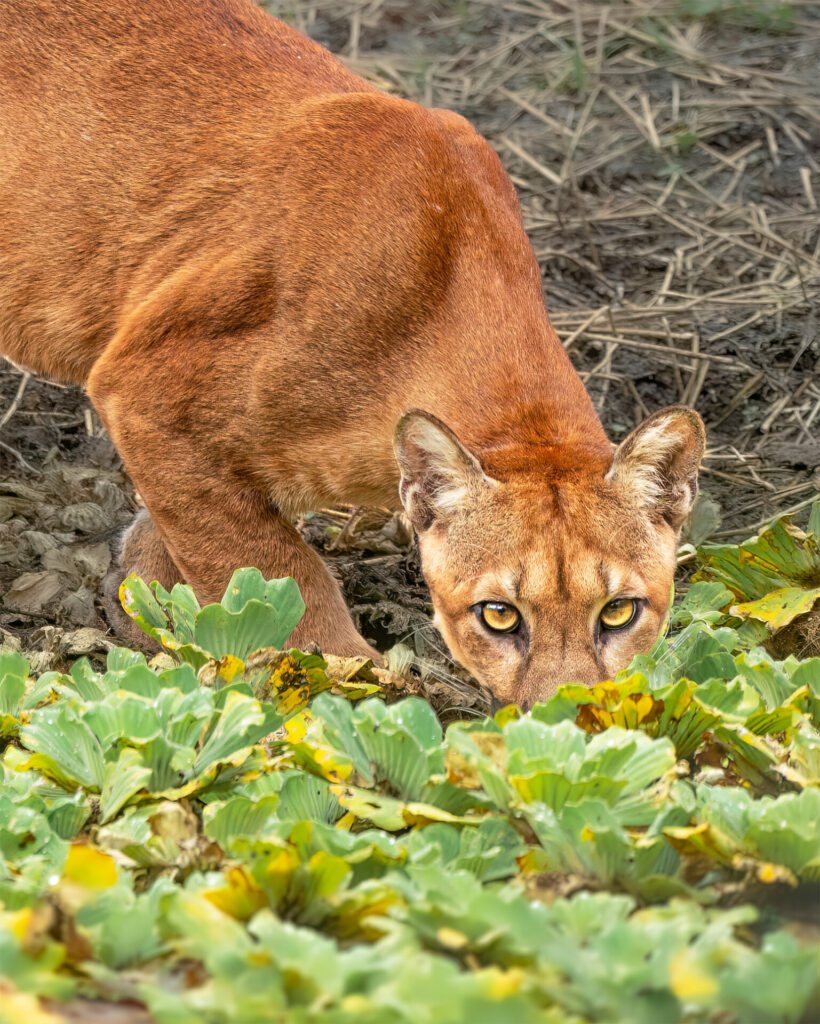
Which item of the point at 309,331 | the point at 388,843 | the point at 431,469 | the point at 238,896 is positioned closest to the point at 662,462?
the point at 431,469

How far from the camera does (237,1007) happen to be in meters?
1.47

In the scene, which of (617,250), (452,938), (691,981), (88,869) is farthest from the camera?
(617,250)

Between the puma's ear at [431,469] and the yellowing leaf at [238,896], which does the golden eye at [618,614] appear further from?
the yellowing leaf at [238,896]

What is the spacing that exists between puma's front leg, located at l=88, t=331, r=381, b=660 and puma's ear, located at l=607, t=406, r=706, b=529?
1235 mm

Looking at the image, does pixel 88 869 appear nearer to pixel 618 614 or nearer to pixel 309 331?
pixel 618 614

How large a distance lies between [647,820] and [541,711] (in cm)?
42

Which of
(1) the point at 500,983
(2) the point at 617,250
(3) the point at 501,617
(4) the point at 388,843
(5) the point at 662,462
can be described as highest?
(1) the point at 500,983

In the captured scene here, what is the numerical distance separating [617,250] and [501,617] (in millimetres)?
4403

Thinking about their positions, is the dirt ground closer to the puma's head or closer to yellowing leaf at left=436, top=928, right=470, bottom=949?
the puma's head

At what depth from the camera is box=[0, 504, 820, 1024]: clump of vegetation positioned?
5.05 feet

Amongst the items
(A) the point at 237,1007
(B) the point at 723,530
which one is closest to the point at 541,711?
(A) the point at 237,1007

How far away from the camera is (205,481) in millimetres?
4414

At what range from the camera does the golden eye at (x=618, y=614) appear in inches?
139

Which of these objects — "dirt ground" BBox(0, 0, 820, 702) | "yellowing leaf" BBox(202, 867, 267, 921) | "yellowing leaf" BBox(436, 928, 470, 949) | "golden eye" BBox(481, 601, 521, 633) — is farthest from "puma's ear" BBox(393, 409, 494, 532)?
"yellowing leaf" BBox(436, 928, 470, 949)
